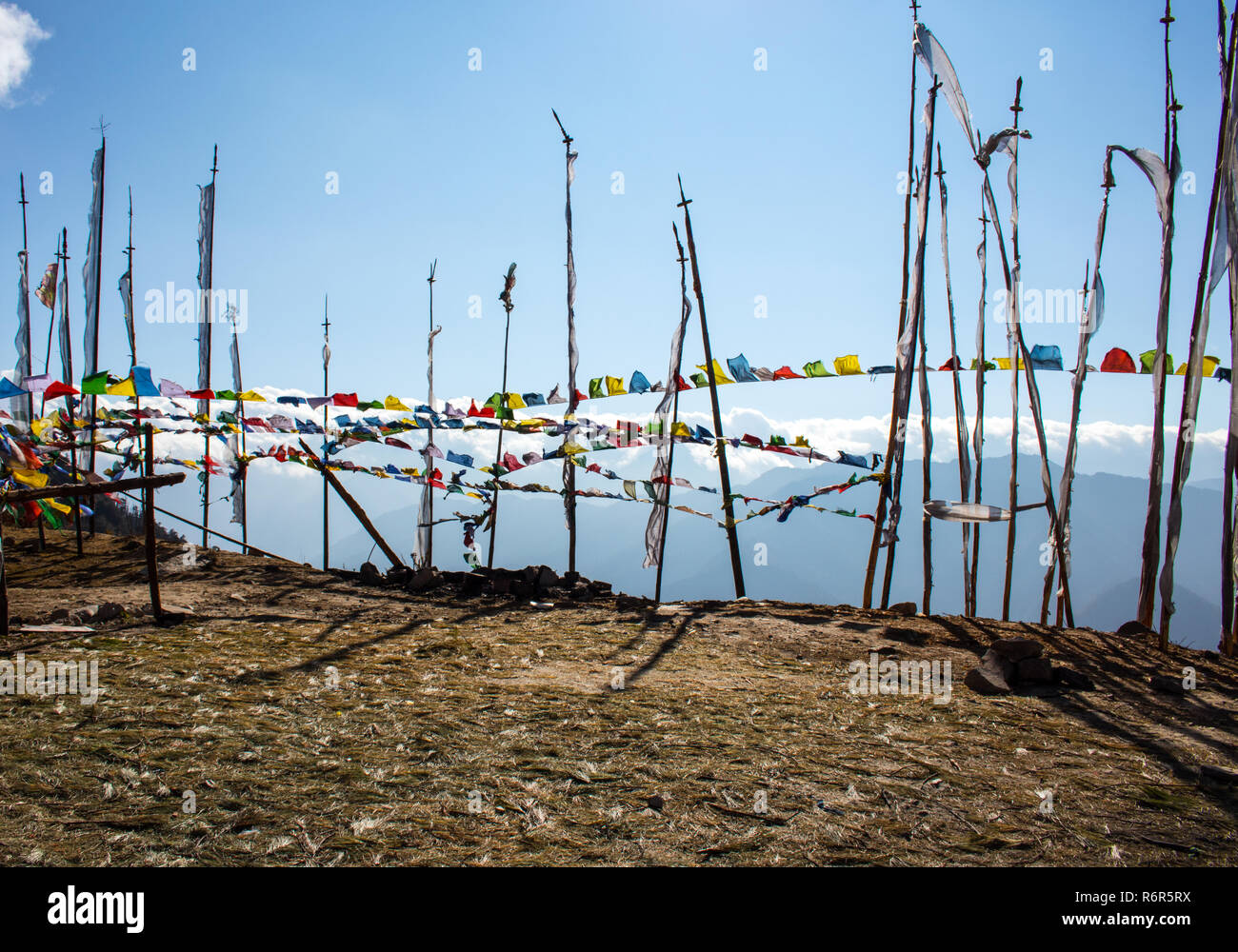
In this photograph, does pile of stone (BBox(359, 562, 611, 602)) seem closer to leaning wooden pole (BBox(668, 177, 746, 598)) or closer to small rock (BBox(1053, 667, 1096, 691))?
leaning wooden pole (BBox(668, 177, 746, 598))

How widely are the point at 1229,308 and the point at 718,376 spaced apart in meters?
5.06

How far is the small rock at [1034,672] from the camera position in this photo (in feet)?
19.2

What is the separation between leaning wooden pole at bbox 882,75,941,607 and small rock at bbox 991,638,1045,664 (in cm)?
215

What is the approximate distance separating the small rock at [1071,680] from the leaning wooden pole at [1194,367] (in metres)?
1.17

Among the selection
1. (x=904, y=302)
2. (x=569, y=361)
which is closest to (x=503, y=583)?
(x=569, y=361)

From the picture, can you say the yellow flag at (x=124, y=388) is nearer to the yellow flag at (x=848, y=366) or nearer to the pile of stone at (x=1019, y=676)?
the yellow flag at (x=848, y=366)

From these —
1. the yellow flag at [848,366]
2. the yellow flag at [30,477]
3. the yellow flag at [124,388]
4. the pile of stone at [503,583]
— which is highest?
the yellow flag at [848,366]

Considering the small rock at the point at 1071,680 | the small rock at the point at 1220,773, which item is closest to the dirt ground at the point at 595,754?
the small rock at the point at 1220,773

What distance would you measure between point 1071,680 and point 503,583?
23.1 ft

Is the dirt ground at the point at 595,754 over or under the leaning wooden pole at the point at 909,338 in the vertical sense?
under

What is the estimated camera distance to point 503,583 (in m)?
10.6

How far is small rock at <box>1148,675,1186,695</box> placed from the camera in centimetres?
573

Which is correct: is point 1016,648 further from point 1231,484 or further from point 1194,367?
point 1194,367
